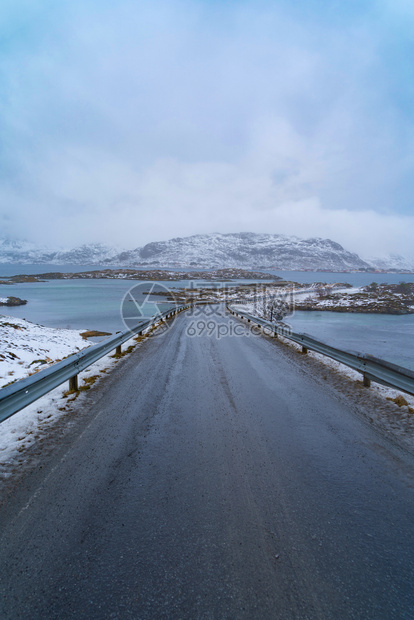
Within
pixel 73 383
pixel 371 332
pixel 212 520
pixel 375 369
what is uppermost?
pixel 375 369

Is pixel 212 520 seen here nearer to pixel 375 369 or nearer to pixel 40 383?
pixel 40 383

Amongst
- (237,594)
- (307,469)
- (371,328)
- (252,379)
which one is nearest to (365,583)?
(237,594)

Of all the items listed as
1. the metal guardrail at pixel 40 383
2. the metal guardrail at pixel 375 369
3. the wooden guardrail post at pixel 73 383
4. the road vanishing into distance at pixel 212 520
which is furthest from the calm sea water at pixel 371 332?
the wooden guardrail post at pixel 73 383

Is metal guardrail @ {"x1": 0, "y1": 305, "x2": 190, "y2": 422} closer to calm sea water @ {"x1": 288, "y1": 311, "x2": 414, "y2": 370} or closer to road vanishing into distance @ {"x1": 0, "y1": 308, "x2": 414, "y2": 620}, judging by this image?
road vanishing into distance @ {"x1": 0, "y1": 308, "x2": 414, "y2": 620}

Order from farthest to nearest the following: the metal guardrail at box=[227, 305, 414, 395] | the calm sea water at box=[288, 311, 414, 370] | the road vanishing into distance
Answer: the calm sea water at box=[288, 311, 414, 370], the metal guardrail at box=[227, 305, 414, 395], the road vanishing into distance

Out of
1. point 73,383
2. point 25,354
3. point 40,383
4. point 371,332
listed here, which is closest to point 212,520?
point 40,383

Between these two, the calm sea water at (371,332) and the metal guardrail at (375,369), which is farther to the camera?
the calm sea water at (371,332)

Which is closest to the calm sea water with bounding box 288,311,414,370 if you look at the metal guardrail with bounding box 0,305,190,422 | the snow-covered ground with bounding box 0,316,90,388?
the metal guardrail with bounding box 0,305,190,422

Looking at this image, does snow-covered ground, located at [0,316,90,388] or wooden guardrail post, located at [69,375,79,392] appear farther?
snow-covered ground, located at [0,316,90,388]

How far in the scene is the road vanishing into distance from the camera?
2121 millimetres

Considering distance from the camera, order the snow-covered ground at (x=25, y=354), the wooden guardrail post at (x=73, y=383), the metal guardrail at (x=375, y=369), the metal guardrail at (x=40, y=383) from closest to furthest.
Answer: the metal guardrail at (x=40, y=383), the metal guardrail at (x=375, y=369), the wooden guardrail post at (x=73, y=383), the snow-covered ground at (x=25, y=354)

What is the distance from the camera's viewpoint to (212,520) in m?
2.88

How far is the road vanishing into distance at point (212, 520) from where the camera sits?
212 cm

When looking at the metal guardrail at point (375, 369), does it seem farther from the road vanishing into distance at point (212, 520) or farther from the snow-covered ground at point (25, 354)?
the snow-covered ground at point (25, 354)
